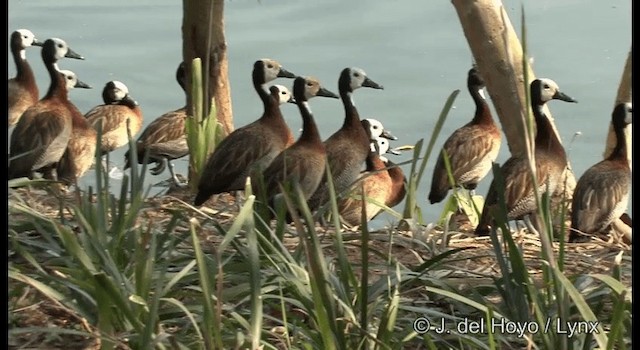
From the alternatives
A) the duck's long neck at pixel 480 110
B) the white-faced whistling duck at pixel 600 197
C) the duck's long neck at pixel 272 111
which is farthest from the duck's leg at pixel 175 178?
the white-faced whistling duck at pixel 600 197

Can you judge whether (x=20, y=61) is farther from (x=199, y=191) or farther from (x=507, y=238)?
(x=507, y=238)

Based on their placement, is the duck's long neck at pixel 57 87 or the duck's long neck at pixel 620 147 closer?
the duck's long neck at pixel 620 147

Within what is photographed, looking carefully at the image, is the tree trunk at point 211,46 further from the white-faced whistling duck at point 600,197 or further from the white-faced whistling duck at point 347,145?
the white-faced whistling duck at point 600,197

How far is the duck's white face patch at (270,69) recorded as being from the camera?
8.44 meters

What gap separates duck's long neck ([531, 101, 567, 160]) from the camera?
7.30 m

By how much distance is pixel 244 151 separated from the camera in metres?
7.32

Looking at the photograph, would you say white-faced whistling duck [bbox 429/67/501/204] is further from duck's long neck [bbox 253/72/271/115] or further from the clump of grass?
the clump of grass

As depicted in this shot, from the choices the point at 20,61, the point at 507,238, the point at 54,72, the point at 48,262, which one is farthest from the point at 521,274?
the point at 20,61

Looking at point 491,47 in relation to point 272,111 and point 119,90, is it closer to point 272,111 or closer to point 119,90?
point 272,111

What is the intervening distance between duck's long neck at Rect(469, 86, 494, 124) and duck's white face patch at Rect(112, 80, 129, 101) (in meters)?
2.54

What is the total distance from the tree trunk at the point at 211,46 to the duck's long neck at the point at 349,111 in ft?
2.24

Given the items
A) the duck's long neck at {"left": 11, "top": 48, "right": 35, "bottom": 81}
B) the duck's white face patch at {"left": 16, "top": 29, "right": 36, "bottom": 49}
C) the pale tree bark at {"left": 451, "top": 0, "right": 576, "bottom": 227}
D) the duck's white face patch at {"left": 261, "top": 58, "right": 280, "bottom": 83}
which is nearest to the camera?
the pale tree bark at {"left": 451, "top": 0, "right": 576, "bottom": 227}

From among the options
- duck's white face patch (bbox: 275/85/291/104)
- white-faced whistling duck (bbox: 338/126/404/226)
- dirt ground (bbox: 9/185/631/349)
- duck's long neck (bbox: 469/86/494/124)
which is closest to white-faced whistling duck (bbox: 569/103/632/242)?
dirt ground (bbox: 9/185/631/349)

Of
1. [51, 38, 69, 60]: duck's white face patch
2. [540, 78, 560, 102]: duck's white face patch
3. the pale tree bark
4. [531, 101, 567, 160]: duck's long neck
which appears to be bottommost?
[531, 101, 567, 160]: duck's long neck
